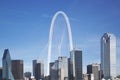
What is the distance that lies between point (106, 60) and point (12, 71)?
40.1m

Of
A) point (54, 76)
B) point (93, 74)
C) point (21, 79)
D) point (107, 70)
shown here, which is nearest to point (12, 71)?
point (21, 79)

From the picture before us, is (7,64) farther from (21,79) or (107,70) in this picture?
(107,70)

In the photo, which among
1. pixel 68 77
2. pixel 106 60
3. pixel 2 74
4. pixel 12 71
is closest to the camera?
pixel 2 74

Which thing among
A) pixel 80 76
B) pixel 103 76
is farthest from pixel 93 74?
pixel 80 76

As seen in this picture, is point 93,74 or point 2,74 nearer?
point 2,74

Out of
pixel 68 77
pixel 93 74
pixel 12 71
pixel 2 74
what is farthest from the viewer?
pixel 93 74

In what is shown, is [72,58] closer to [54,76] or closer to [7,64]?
[54,76]

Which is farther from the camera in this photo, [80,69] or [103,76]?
[103,76]

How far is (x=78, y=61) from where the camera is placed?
9362cm

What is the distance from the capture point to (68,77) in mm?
90375

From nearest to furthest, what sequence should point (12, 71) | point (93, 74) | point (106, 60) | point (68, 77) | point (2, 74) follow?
point (2, 74) < point (12, 71) < point (68, 77) < point (93, 74) < point (106, 60)

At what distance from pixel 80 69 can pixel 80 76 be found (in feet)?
6.16

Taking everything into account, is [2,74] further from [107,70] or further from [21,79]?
[107,70]

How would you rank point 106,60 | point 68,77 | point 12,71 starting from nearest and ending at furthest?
point 12,71 → point 68,77 → point 106,60
